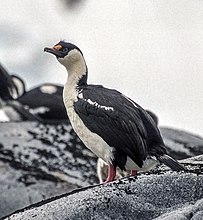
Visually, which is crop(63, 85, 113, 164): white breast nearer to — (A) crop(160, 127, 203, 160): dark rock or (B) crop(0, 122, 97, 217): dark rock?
(B) crop(0, 122, 97, 217): dark rock

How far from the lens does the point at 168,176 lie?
3.85 m

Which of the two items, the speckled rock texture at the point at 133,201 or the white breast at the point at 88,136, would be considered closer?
the speckled rock texture at the point at 133,201

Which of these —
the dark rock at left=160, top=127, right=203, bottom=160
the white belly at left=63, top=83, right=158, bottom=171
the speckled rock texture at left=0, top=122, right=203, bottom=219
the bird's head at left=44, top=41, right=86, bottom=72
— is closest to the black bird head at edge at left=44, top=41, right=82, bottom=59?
the bird's head at left=44, top=41, right=86, bottom=72

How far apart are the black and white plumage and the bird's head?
21 cm

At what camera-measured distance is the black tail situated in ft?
13.5

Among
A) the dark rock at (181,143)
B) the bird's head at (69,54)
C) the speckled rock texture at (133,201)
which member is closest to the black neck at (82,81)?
the bird's head at (69,54)

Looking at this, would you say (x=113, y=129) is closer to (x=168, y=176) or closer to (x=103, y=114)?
(x=103, y=114)

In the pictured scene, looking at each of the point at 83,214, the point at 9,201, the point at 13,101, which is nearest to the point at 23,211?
the point at 83,214

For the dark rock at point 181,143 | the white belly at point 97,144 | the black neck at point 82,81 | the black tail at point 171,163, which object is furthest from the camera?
the dark rock at point 181,143

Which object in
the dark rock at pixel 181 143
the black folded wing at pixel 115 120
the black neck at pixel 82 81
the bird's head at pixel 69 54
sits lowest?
the dark rock at pixel 181 143

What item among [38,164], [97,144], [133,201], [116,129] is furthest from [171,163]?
[38,164]

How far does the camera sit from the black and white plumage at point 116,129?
4422 millimetres

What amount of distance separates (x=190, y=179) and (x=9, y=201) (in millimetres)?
3882

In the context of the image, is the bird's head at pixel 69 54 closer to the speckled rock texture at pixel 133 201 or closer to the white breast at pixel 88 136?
the white breast at pixel 88 136
